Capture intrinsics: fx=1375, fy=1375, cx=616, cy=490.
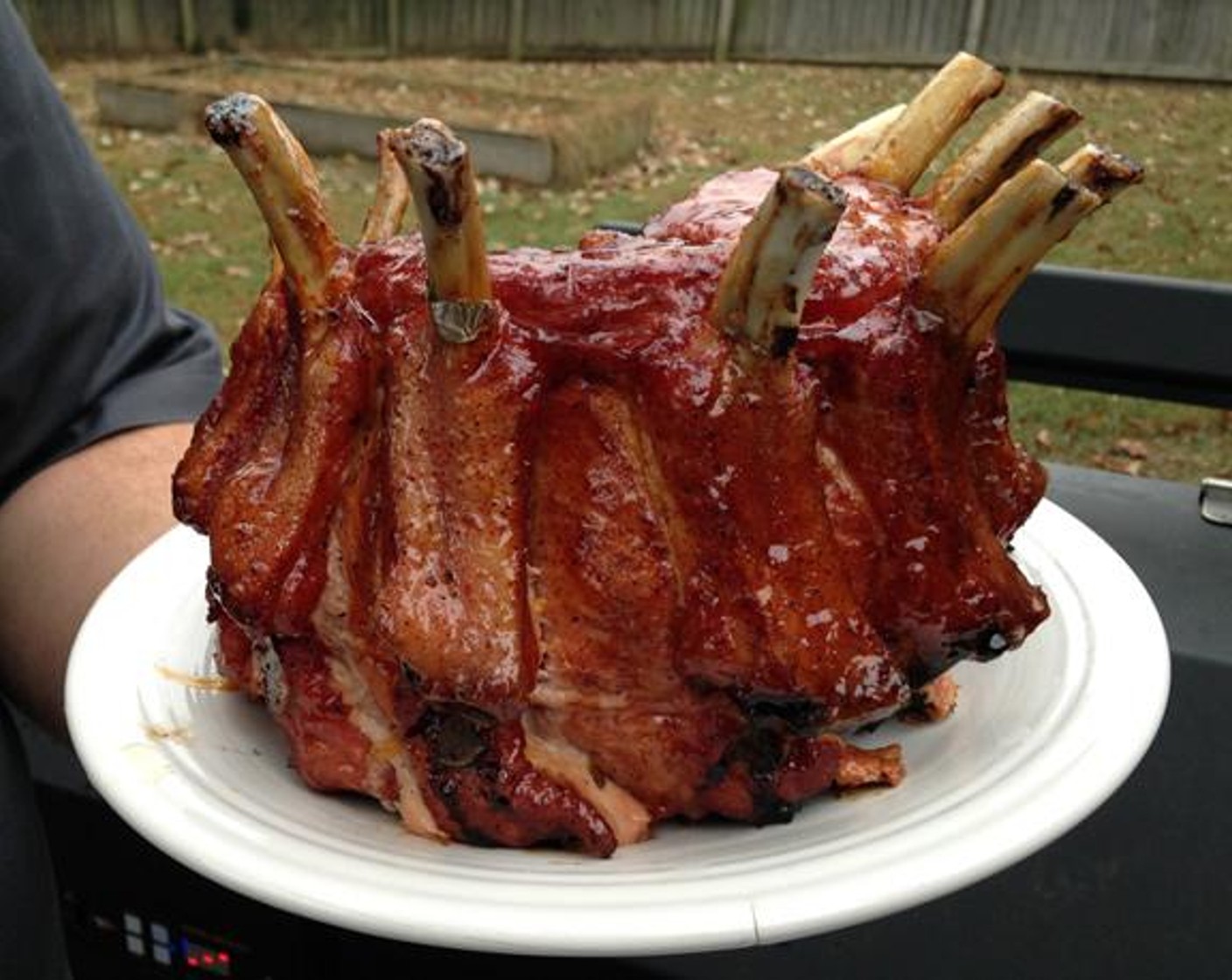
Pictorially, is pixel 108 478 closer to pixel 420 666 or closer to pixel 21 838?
pixel 21 838

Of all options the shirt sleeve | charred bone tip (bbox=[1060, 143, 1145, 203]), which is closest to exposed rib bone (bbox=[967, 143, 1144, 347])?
charred bone tip (bbox=[1060, 143, 1145, 203])

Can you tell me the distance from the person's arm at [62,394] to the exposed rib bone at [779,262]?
71cm

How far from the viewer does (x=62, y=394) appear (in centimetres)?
135

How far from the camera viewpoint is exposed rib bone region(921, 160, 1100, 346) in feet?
2.26

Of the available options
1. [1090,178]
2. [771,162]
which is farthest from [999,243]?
[771,162]

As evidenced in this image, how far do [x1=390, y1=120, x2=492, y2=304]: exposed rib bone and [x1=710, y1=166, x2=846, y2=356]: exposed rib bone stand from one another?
13 centimetres

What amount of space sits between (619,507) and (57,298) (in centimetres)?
84

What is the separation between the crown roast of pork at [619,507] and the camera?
0.74 metres

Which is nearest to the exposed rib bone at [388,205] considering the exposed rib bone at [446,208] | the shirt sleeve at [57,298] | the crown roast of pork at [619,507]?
the crown roast of pork at [619,507]

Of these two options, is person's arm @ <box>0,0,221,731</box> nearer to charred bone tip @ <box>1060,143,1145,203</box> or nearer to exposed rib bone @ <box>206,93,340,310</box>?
exposed rib bone @ <box>206,93,340,310</box>

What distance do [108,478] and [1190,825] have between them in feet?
3.24

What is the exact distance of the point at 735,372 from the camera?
0.74 m

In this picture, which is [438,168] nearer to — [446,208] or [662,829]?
[446,208]

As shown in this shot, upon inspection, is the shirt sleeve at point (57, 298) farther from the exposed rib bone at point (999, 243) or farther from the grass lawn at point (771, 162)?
the grass lawn at point (771, 162)
